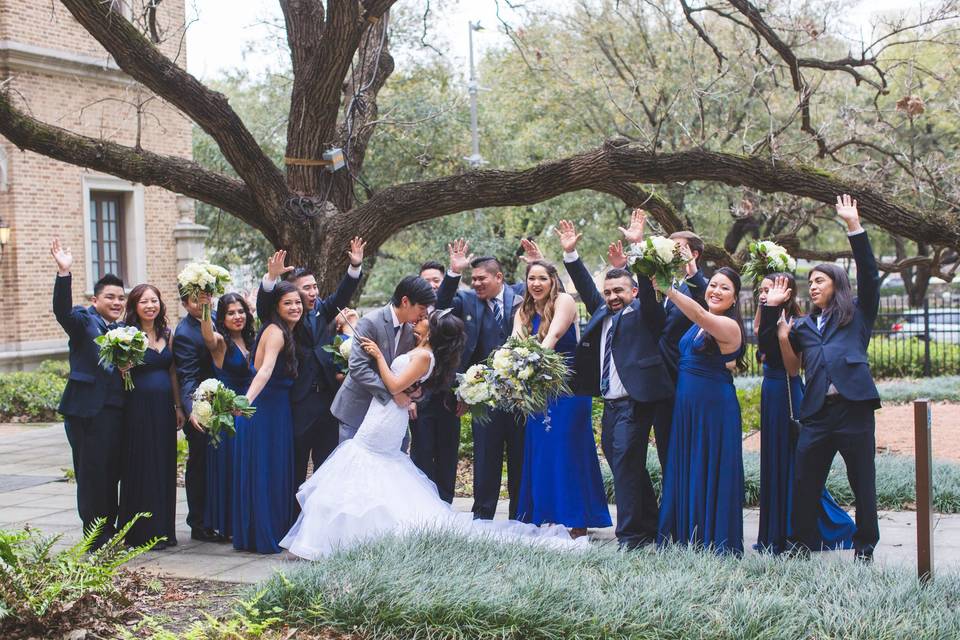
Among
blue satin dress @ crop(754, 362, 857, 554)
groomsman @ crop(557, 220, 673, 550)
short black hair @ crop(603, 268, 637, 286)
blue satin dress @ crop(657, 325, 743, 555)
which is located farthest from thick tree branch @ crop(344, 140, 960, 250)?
blue satin dress @ crop(657, 325, 743, 555)

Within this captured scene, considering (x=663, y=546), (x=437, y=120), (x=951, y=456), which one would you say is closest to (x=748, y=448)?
(x=951, y=456)

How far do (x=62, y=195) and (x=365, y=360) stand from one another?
661 inches

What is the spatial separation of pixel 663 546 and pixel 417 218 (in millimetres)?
5552

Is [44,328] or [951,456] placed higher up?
[44,328]

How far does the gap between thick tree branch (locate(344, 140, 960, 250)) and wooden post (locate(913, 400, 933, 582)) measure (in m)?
5.30

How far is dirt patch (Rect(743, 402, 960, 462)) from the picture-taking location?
11.7 m

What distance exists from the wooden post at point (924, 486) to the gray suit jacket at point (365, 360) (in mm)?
3459

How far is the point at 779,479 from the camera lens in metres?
7.14

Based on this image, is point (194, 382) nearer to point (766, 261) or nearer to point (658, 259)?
point (658, 259)

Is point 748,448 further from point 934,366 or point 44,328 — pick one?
point 44,328

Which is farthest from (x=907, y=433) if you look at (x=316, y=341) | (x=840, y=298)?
(x=316, y=341)

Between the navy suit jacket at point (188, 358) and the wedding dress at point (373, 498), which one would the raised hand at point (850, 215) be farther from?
the navy suit jacket at point (188, 358)

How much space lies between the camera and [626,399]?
23.9 ft

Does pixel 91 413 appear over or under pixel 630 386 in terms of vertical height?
under
